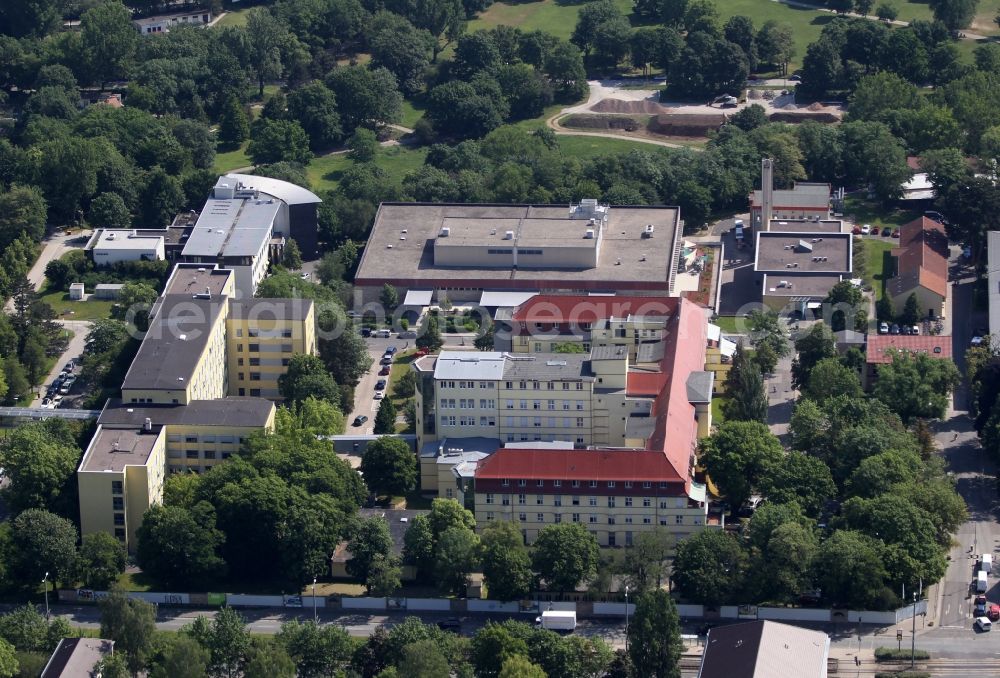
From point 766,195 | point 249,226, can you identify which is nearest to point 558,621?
point 249,226

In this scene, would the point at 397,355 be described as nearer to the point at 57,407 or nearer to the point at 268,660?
the point at 57,407

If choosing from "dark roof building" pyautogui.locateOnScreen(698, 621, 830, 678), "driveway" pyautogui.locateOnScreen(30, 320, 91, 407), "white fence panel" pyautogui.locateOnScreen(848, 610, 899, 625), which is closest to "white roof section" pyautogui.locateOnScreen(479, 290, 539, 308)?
"driveway" pyautogui.locateOnScreen(30, 320, 91, 407)

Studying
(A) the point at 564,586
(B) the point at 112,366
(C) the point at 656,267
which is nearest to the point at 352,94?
(C) the point at 656,267

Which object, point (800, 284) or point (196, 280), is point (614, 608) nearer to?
point (196, 280)

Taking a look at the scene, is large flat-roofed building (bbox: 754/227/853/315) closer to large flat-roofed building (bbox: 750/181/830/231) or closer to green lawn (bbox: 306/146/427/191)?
large flat-roofed building (bbox: 750/181/830/231)

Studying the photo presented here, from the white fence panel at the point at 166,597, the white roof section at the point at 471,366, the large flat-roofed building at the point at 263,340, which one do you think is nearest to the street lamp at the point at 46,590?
the white fence panel at the point at 166,597

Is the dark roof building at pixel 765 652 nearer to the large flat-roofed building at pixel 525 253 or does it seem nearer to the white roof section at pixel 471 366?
the white roof section at pixel 471 366
